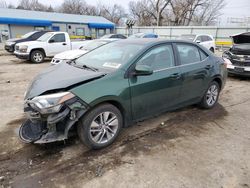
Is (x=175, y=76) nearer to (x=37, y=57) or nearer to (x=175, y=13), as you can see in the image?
(x=37, y=57)

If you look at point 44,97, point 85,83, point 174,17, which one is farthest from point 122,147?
point 174,17

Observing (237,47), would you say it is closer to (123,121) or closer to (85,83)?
(123,121)

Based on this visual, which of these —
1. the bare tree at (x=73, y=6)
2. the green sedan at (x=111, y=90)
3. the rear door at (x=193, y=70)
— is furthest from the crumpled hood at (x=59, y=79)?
the bare tree at (x=73, y=6)

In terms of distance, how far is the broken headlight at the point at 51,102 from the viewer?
8.61 ft

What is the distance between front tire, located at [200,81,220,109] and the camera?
4.59 metres

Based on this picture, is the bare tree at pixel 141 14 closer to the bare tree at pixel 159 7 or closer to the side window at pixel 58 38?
the bare tree at pixel 159 7

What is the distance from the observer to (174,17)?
43312 mm

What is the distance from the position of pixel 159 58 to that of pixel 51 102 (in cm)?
191

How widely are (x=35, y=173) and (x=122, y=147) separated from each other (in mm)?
1227

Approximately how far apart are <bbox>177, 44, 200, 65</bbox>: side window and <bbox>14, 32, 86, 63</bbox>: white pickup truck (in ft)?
29.7

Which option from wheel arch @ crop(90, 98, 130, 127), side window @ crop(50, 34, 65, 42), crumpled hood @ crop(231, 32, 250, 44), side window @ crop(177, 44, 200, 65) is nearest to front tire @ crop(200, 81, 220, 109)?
side window @ crop(177, 44, 200, 65)

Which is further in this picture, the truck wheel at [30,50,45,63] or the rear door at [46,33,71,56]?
the rear door at [46,33,71,56]

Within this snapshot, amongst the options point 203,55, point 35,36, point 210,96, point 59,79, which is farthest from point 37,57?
point 210,96

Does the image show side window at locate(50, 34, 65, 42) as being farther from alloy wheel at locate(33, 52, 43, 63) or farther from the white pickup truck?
alloy wheel at locate(33, 52, 43, 63)
